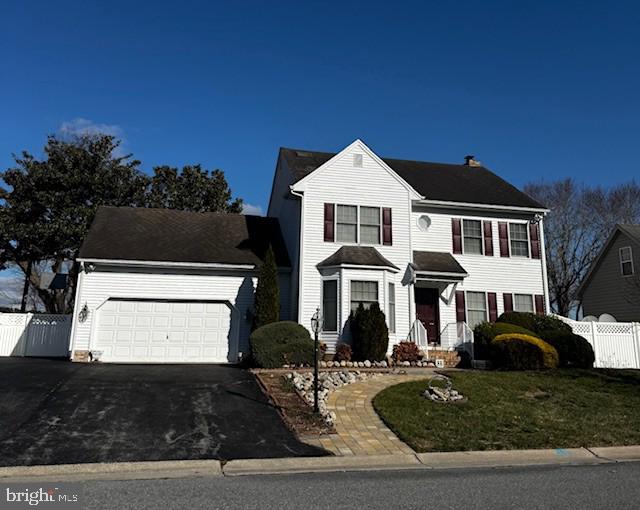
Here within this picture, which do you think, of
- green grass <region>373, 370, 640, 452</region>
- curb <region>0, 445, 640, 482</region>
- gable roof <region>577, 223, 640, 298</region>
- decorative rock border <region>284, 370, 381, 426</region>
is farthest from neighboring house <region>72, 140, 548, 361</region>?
curb <region>0, 445, 640, 482</region>

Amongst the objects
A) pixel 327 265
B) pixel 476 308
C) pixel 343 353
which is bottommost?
pixel 343 353

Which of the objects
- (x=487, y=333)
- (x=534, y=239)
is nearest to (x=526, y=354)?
(x=487, y=333)

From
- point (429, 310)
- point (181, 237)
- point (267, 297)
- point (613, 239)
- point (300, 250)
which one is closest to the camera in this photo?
point (267, 297)

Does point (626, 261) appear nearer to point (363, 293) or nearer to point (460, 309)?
point (460, 309)

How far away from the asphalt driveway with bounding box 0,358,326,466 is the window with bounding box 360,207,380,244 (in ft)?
24.4

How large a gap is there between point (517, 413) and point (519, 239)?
471 inches

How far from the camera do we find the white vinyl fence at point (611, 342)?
16703 mm

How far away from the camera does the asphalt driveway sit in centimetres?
655

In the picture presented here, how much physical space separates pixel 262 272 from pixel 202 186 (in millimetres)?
20024

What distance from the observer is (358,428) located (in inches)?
320

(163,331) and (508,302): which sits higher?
(508,302)

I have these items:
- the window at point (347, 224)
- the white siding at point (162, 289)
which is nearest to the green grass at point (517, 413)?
the window at point (347, 224)

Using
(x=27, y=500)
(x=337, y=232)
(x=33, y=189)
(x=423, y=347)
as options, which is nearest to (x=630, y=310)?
(x=423, y=347)

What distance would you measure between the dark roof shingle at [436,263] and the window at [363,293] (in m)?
2.02
